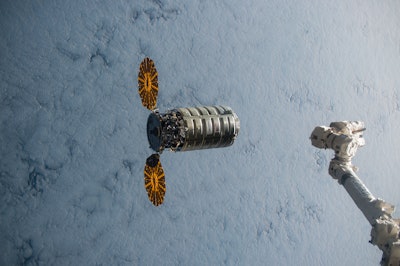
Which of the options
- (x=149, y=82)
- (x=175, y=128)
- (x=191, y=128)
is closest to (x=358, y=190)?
(x=191, y=128)

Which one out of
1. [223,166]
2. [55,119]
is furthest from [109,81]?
[223,166]

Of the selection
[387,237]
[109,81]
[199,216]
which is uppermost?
[109,81]

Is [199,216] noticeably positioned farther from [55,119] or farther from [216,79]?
[55,119]

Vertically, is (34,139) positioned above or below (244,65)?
below

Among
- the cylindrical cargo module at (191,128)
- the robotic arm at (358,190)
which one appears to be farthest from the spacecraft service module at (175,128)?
the robotic arm at (358,190)

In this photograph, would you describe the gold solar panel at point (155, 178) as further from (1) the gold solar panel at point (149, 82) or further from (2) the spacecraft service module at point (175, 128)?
(1) the gold solar panel at point (149, 82)

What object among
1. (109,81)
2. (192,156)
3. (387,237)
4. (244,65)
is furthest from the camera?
(244,65)

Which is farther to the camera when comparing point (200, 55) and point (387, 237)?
point (200, 55)
